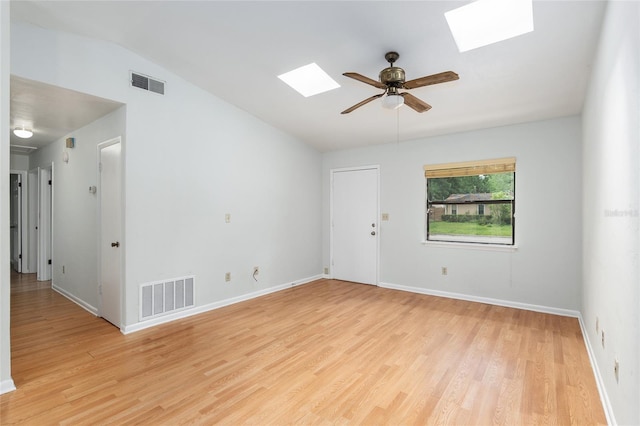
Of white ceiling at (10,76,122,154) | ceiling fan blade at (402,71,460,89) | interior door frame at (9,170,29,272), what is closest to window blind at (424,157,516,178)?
ceiling fan blade at (402,71,460,89)

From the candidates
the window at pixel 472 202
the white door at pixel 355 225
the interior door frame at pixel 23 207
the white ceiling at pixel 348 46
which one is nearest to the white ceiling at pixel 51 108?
the white ceiling at pixel 348 46

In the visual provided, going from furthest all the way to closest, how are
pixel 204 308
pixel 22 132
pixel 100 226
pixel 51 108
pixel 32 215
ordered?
pixel 32 215
pixel 22 132
pixel 204 308
pixel 100 226
pixel 51 108

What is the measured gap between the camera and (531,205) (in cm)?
422

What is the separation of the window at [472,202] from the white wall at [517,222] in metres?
0.12

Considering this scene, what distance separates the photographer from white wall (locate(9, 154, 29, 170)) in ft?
20.5

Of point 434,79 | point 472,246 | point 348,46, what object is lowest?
point 472,246

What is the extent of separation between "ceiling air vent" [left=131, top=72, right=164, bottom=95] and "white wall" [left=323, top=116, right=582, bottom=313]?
3.54 meters

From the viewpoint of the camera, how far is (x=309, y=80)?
4.02 m

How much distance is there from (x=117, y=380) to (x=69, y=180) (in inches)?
140

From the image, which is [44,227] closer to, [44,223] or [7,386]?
[44,223]

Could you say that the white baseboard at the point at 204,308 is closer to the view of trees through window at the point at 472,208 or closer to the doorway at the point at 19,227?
the view of trees through window at the point at 472,208

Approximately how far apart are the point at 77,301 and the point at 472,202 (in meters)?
5.90

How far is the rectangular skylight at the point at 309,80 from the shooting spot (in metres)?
3.80

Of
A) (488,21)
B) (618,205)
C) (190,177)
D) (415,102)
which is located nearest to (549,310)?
(618,205)
